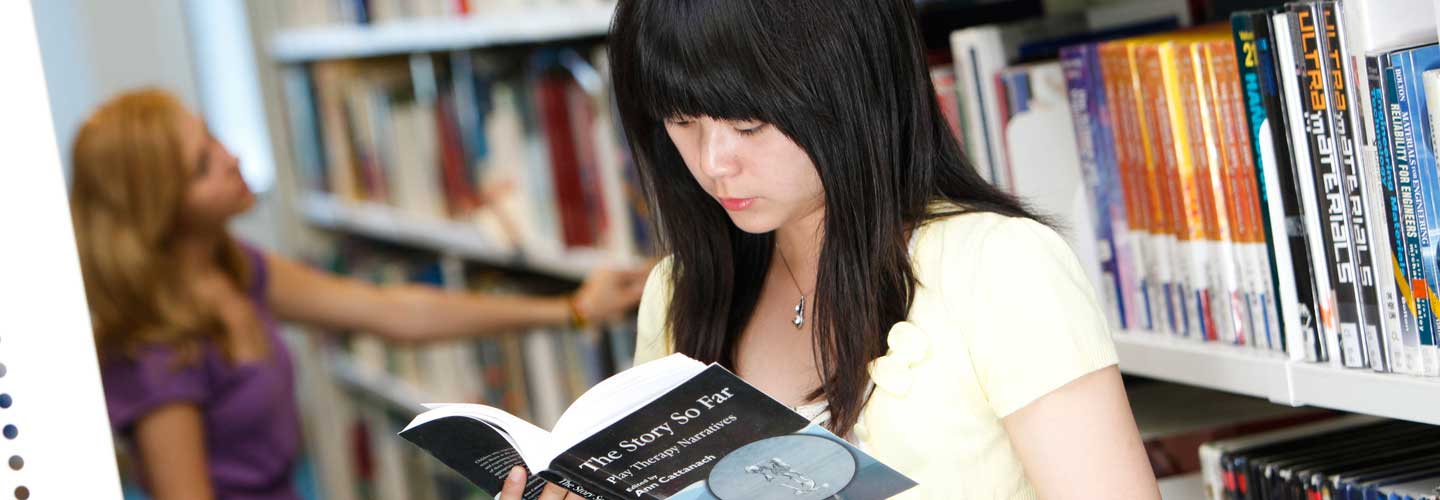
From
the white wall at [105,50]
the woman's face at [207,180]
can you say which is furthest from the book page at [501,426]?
the white wall at [105,50]

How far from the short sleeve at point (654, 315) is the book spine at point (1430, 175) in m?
0.63

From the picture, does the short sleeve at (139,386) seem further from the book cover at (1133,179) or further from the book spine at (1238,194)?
the book spine at (1238,194)

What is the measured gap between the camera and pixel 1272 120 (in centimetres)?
104

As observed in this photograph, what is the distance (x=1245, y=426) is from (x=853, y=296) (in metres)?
0.48

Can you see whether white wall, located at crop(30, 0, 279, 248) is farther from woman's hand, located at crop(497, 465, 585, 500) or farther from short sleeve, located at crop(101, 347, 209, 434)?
woman's hand, located at crop(497, 465, 585, 500)

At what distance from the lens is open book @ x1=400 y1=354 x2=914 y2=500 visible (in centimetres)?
89

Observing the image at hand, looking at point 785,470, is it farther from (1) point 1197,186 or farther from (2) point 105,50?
(2) point 105,50

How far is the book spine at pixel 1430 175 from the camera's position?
0.89m

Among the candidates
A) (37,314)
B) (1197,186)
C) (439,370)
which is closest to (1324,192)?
(1197,186)

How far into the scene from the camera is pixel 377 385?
11.3 ft

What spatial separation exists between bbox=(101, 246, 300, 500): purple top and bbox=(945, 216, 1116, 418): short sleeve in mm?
1532

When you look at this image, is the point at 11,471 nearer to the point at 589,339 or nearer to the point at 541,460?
the point at 541,460

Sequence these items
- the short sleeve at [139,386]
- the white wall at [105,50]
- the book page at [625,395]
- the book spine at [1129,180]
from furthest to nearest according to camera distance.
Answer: the white wall at [105,50] < the short sleeve at [139,386] < the book spine at [1129,180] < the book page at [625,395]

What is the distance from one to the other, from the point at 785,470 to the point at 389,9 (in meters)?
2.09
